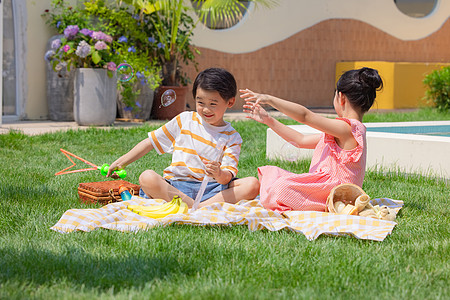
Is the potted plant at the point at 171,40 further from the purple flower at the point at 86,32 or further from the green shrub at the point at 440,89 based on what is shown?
the green shrub at the point at 440,89

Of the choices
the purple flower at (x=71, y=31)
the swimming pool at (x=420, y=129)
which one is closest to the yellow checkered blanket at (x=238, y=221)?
the swimming pool at (x=420, y=129)

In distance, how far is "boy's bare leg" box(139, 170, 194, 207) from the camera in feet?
11.1

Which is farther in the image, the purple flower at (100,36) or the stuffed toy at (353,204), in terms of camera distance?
the purple flower at (100,36)

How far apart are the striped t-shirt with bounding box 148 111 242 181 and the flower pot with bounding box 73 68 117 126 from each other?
4.20 metres

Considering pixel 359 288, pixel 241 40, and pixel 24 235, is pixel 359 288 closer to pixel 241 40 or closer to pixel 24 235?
pixel 24 235

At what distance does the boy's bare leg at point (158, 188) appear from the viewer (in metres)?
3.40

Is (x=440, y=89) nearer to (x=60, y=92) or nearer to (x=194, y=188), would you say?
(x=60, y=92)

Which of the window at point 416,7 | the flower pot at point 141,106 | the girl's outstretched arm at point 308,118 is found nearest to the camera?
the girl's outstretched arm at point 308,118

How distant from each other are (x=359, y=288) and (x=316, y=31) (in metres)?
9.64

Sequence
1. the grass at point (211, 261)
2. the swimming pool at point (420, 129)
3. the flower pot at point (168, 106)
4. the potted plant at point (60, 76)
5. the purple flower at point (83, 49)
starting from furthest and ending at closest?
the flower pot at point (168, 106)
the potted plant at point (60, 76)
the purple flower at point (83, 49)
the swimming pool at point (420, 129)
the grass at point (211, 261)

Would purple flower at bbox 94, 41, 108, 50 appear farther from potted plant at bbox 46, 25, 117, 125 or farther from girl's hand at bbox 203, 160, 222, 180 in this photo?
girl's hand at bbox 203, 160, 222, 180

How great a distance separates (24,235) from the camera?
8.98 ft

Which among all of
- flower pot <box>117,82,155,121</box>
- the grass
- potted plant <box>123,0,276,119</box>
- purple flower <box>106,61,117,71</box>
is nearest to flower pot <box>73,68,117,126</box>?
purple flower <box>106,61,117,71</box>

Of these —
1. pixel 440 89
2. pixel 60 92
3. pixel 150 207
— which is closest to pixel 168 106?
pixel 60 92
